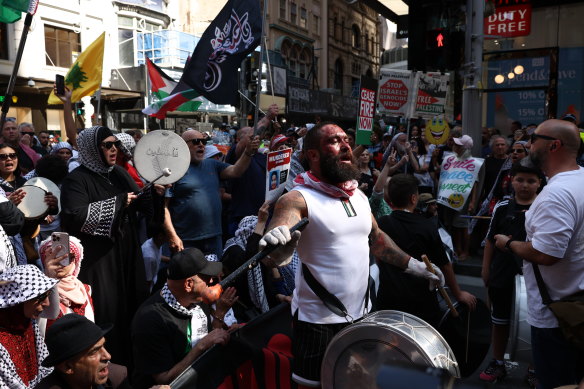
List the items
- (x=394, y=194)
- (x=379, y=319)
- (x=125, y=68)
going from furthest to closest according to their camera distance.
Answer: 1. (x=125, y=68)
2. (x=394, y=194)
3. (x=379, y=319)

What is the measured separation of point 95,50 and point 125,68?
21315mm

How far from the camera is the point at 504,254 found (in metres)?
4.39

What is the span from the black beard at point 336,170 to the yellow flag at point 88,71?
7357 millimetres

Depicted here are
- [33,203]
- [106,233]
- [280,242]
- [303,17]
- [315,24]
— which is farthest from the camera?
[315,24]

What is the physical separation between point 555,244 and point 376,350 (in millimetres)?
1177

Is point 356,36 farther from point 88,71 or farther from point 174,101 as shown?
point 174,101

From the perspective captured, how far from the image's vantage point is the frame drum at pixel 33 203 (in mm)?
4148

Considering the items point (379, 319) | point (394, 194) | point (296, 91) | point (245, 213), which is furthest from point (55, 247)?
point (296, 91)

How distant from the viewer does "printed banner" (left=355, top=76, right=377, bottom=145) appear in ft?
23.0

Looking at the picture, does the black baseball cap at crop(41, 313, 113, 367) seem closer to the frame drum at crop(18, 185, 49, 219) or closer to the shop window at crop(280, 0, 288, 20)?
the frame drum at crop(18, 185, 49, 219)

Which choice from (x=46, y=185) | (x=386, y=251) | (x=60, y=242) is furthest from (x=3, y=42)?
(x=386, y=251)

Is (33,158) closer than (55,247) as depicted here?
No

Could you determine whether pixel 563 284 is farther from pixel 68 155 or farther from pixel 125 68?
pixel 125 68

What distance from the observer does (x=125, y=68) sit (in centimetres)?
2927
